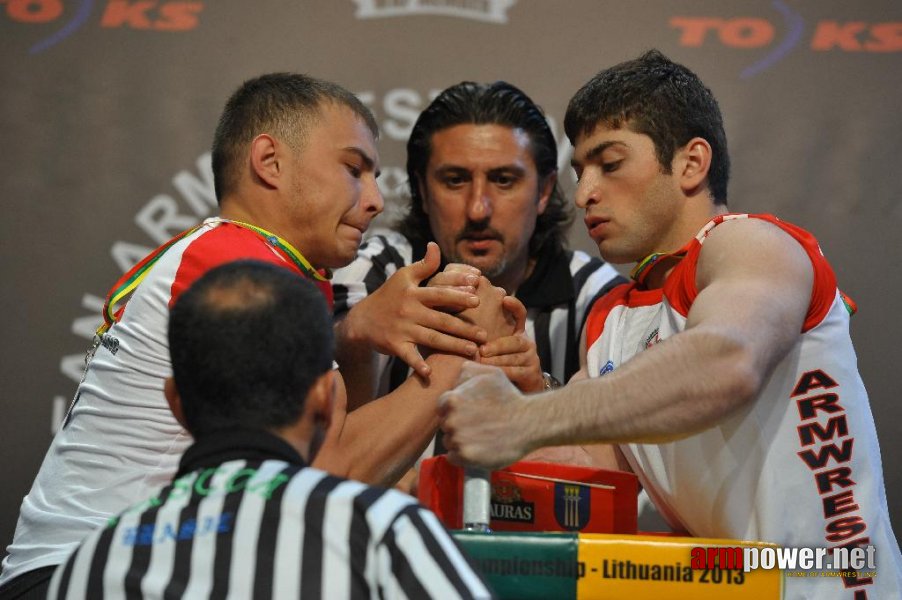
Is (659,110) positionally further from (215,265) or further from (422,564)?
(422,564)

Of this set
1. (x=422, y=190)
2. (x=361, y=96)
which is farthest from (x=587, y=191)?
(x=361, y=96)

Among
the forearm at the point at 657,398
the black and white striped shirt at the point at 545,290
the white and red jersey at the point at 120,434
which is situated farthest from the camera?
the black and white striped shirt at the point at 545,290

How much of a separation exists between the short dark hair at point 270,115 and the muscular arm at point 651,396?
0.80 metres

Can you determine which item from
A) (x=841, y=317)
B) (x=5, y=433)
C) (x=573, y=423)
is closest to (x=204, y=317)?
(x=573, y=423)

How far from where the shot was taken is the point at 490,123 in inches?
110

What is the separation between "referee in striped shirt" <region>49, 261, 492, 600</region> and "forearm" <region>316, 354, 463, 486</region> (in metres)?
0.57

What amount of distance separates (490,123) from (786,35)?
0.86 metres

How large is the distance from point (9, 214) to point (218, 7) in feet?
2.70

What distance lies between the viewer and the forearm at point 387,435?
1.78 meters

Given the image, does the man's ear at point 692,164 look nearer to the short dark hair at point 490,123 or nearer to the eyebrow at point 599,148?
the eyebrow at point 599,148

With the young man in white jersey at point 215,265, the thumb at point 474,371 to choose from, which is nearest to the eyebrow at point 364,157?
the young man in white jersey at point 215,265

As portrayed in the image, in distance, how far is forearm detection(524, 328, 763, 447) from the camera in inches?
54.5

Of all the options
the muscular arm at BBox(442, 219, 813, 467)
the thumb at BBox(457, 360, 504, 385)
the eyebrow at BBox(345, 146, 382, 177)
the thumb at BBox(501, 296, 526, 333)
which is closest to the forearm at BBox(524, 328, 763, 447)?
the muscular arm at BBox(442, 219, 813, 467)

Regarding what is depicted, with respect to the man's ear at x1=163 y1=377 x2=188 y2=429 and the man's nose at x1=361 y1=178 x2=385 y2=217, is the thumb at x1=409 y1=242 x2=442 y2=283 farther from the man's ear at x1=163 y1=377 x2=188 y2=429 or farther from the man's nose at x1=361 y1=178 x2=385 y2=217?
the man's ear at x1=163 y1=377 x2=188 y2=429
